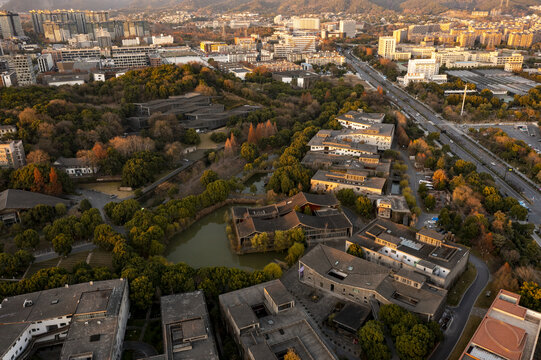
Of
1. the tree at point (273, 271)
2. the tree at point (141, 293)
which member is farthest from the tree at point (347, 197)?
the tree at point (141, 293)

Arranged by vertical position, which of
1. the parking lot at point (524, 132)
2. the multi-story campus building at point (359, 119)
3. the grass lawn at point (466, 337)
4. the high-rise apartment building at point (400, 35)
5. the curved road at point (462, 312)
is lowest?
the curved road at point (462, 312)

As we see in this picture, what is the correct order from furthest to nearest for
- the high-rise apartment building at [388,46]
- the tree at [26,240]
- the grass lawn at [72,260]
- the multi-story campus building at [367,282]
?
the high-rise apartment building at [388,46], the tree at [26,240], the grass lawn at [72,260], the multi-story campus building at [367,282]

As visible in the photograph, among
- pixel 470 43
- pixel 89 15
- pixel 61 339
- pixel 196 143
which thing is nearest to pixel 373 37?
pixel 470 43

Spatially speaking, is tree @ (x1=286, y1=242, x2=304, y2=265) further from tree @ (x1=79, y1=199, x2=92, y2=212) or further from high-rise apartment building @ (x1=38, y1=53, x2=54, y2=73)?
high-rise apartment building @ (x1=38, y1=53, x2=54, y2=73)

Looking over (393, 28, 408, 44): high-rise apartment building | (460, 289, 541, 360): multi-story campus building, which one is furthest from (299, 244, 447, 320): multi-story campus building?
(393, 28, 408, 44): high-rise apartment building

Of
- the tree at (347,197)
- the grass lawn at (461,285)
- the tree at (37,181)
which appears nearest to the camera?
the grass lawn at (461,285)

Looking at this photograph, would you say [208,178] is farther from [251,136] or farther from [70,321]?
[70,321]

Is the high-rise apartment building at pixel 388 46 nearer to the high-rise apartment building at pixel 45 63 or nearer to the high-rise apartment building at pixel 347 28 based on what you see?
the high-rise apartment building at pixel 347 28

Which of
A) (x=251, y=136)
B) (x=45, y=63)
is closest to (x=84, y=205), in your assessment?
(x=251, y=136)
